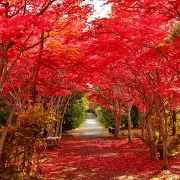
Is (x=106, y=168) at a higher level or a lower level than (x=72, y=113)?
lower

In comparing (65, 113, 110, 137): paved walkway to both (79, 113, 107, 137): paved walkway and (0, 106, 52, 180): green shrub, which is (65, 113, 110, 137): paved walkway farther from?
(0, 106, 52, 180): green shrub

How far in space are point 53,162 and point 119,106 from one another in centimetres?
1470

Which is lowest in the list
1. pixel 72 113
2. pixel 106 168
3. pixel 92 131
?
pixel 92 131

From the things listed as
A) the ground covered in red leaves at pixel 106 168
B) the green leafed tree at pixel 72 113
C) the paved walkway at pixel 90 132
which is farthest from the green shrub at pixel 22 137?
the paved walkway at pixel 90 132

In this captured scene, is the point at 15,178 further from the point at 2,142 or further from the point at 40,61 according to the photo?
the point at 40,61

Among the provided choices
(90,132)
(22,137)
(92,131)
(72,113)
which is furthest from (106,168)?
(92,131)

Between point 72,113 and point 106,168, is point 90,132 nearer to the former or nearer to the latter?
point 72,113

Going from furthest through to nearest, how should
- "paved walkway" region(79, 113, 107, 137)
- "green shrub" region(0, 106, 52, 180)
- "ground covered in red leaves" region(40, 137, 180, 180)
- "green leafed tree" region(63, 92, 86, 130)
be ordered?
"paved walkway" region(79, 113, 107, 137), "green leafed tree" region(63, 92, 86, 130), "ground covered in red leaves" region(40, 137, 180, 180), "green shrub" region(0, 106, 52, 180)

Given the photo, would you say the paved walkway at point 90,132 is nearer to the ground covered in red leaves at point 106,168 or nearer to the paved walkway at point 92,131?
the paved walkway at point 92,131

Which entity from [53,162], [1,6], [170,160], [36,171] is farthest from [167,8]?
[53,162]

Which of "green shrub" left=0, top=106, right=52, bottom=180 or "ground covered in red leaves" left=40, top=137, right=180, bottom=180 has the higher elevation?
"green shrub" left=0, top=106, right=52, bottom=180

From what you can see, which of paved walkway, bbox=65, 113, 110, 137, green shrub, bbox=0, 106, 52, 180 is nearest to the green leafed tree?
paved walkway, bbox=65, 113, 110, 137

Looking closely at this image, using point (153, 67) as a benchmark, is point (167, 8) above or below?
above

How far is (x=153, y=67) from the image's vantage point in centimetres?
1127
